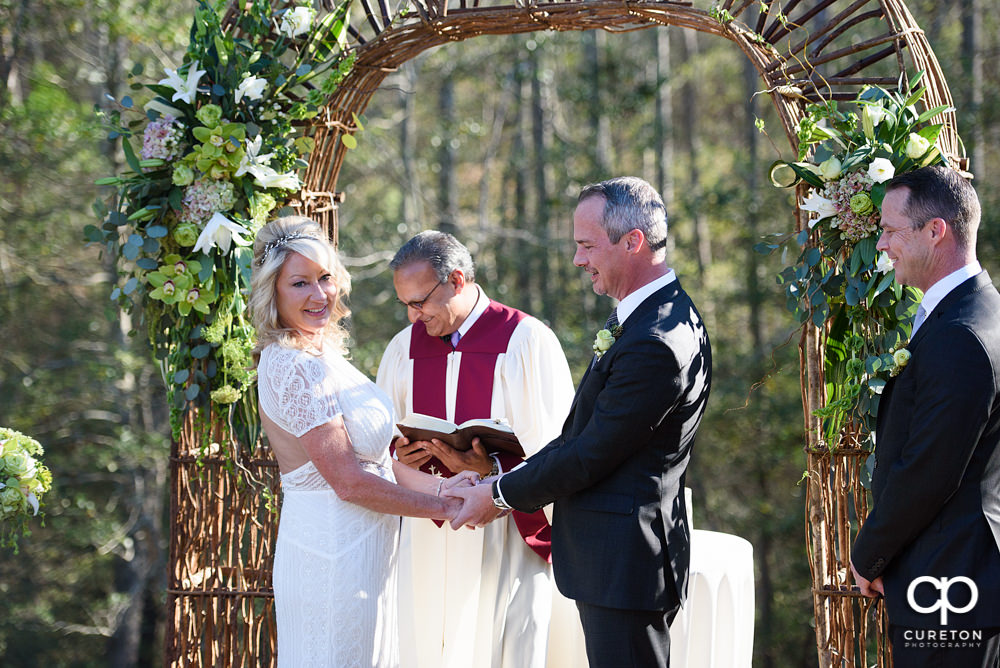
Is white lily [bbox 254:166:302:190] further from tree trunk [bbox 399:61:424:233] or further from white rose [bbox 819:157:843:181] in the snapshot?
tree trunk [bbox 399:61:424:233]

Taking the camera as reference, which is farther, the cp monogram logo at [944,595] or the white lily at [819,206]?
the white lily at [819,206]

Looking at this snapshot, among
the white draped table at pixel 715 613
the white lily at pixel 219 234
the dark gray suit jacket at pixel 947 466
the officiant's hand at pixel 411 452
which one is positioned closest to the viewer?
the dark gray suit jacket at pixel 947 466

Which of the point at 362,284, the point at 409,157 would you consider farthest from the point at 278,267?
the point at 362,284

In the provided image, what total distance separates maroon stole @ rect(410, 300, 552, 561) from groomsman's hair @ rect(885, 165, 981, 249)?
4.99ft

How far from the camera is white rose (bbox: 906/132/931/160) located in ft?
9.72

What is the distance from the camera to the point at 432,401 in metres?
3.63

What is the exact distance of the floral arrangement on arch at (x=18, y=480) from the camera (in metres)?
3.17

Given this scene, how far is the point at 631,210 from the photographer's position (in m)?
2.71

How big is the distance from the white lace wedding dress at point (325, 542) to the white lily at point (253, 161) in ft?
3.18

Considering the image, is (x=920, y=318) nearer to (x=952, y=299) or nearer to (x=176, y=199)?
(x=952, y=299)

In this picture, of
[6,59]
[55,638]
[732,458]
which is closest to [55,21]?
[6,59]

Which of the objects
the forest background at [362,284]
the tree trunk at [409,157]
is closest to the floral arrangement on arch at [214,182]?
the forest background at [362,284]

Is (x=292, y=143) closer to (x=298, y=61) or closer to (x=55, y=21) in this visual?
(x=298, y=61)

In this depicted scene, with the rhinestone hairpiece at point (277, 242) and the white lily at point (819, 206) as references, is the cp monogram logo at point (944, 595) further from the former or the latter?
the rhinestone hairpiece at point (277, 242)
